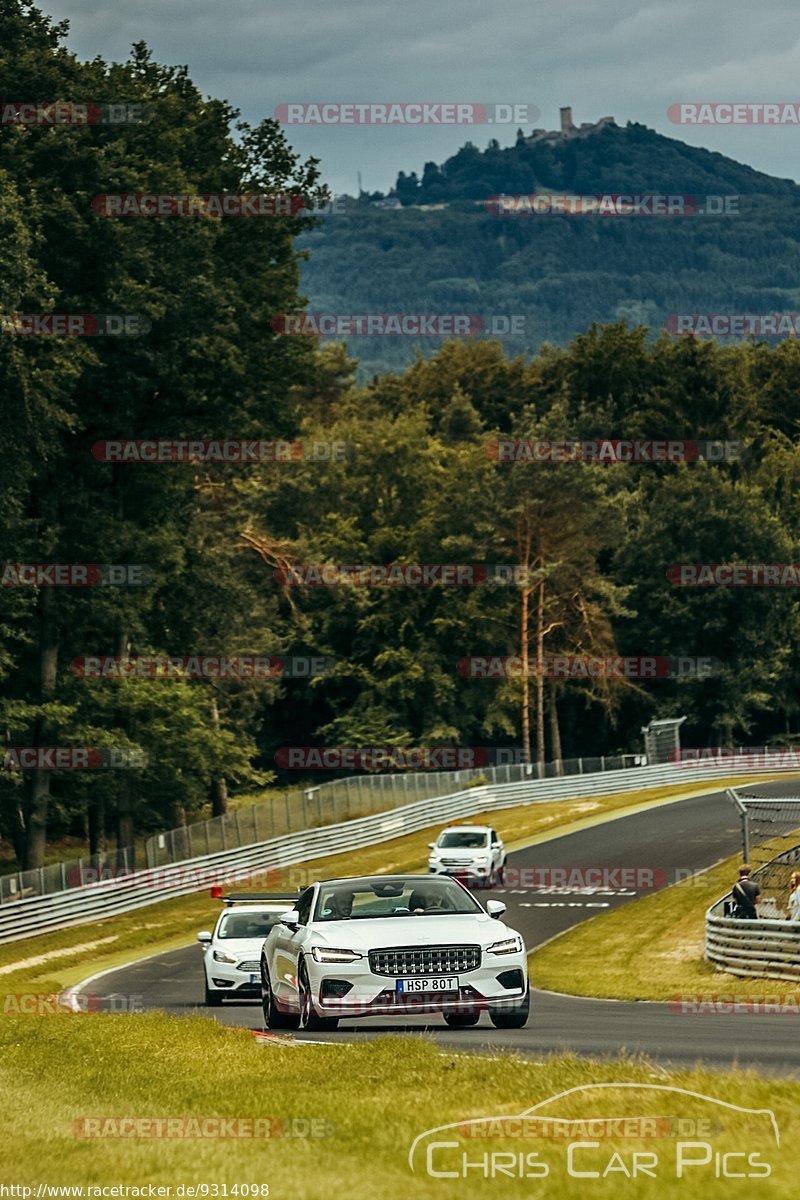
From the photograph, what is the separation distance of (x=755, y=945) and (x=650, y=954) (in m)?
6.24

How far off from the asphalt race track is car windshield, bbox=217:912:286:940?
3.15 feet

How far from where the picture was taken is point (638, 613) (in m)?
94.0

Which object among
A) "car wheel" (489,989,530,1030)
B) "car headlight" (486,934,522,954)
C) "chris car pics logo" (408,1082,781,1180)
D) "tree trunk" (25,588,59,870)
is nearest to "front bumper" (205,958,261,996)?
"car wheel" (489,989,530,1030)

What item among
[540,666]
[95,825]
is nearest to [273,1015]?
[95,825]

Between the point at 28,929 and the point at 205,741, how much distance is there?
9.19 metres

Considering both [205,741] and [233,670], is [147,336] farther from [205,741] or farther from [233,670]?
[233,670]

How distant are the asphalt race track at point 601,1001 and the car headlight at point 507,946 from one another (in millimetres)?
722

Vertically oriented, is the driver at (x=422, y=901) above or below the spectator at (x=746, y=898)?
above

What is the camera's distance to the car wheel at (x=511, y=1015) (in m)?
16.8

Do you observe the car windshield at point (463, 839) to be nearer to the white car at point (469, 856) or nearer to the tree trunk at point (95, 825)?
the white car at point (469, 856)

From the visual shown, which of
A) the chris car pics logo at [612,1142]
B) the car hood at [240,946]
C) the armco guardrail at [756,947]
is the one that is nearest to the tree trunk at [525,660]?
the armco guardrail at [756,947]

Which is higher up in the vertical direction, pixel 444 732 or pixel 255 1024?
pixel 255 1024

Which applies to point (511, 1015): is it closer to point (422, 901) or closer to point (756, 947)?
point (422, 901)

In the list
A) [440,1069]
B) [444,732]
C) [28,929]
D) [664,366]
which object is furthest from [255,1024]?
[664,366]
